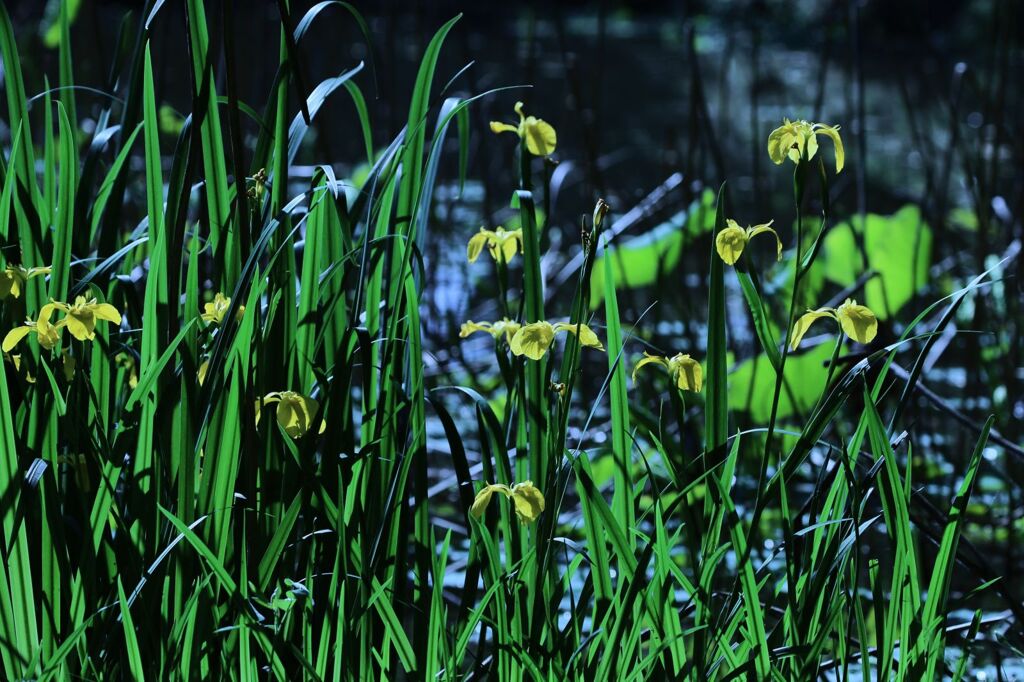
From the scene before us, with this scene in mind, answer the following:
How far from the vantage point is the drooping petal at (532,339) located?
2.30ft

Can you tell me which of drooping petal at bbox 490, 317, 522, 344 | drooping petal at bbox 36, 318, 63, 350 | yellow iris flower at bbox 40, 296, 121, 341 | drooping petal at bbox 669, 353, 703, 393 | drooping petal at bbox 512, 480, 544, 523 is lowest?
drooping petal at bbox 512, 480, 544, 523

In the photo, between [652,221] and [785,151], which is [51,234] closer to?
[785,151]

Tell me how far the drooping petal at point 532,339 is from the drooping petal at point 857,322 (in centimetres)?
17

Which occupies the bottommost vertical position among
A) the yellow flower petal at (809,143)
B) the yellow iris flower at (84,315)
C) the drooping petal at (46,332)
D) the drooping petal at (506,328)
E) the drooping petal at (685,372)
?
the drooping petal at (685,372)

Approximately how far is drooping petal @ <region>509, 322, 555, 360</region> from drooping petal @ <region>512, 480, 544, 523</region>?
8 centimetres

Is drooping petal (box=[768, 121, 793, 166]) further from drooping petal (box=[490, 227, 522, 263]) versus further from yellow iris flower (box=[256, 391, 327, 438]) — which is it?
yellow iris flower (box=[256, 391, 327, 438])

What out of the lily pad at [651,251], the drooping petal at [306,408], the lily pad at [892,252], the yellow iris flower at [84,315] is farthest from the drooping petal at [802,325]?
the lily pad at [892,252]

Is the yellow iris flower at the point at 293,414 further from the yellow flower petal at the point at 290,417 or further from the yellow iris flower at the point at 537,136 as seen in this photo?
the yellow iris flower at the point at 537,136

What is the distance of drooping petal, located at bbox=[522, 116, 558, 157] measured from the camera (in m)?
0.78

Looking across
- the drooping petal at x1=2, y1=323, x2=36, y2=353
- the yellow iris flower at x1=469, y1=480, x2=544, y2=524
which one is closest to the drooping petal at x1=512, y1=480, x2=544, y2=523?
the yellow iris flower at x1=469, y1=480, x2=544, y2=524

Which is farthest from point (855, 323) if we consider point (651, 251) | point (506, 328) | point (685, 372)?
point (651, 251)

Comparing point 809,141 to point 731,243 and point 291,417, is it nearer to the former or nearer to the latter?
point 731,243

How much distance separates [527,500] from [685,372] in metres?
0.12

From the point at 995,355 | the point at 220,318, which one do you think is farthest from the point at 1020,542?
the point at 220,318
